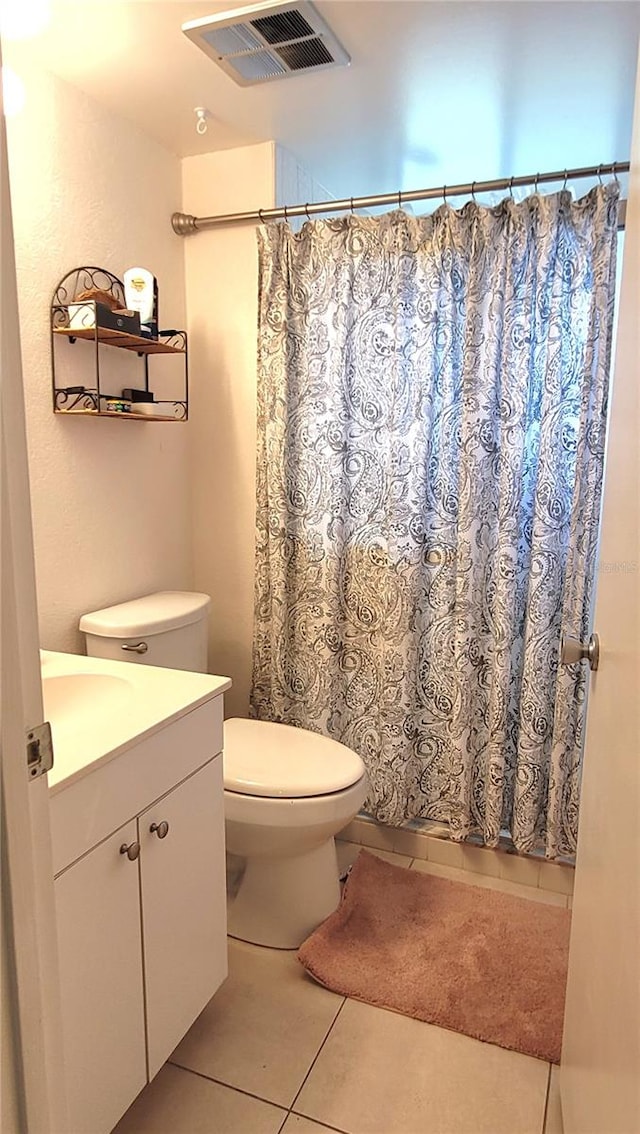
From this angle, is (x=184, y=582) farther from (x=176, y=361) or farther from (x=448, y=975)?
(x=448, y=975)

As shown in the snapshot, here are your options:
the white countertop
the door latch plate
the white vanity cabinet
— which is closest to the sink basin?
the white countertop

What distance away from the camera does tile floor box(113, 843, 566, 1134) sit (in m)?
1.33

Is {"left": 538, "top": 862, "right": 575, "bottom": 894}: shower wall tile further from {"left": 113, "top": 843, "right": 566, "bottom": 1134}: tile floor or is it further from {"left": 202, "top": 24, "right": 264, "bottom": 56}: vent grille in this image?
{"left": 202, "top": 24, "right": 264, "bottom": 56}: vent grille

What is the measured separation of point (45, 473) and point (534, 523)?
1.29 m

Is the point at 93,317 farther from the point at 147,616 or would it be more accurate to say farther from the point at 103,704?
the point at 103,704

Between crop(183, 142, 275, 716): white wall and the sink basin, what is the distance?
922 mm

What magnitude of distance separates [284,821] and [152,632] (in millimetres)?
576

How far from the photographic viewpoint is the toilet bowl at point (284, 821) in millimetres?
1679

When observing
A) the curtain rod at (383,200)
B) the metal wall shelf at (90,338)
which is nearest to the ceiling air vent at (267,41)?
the curtain rod at (383,200)

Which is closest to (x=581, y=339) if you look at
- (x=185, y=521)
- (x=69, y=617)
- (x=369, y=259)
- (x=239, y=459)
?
(x=369, y=259)

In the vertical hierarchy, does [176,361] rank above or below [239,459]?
above

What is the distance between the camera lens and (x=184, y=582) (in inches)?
92.4

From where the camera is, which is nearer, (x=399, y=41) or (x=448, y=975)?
(x=399, y=41)

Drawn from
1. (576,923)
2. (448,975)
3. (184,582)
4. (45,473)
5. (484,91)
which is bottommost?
(448,975)
